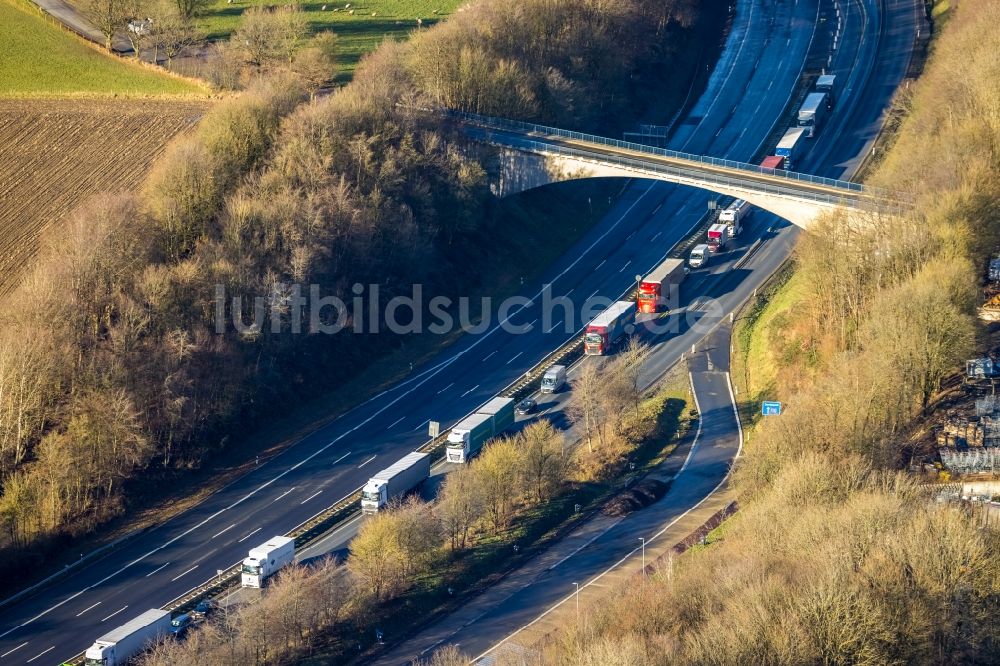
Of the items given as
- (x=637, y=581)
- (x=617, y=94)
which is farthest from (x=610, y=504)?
(x=617, y=94)

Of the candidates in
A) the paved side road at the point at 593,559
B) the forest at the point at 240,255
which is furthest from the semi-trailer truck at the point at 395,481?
Answer: the forest at the point at 240,255

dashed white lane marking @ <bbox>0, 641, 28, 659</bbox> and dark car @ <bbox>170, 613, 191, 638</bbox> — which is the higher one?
dark car @ <bbox>170, 613, 191, 638</bbox>

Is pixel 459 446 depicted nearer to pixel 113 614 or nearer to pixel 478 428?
pixel 478 428

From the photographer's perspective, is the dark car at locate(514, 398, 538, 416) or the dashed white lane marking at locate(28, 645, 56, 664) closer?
the dashed white lane marking at locate(28, 645, 56, 664)

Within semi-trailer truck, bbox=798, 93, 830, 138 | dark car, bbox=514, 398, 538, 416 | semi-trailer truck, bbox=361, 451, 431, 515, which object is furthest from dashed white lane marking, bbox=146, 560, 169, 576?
semi-trailer truck, bbox=798, 93, 830, 138

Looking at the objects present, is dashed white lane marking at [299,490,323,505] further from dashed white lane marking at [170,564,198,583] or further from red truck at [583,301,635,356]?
red truck at [583,301,635,356]

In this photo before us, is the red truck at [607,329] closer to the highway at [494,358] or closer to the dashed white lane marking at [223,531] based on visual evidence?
the highway at [494,358]
